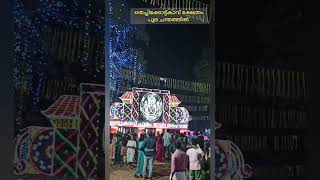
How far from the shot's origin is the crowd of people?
190 inches

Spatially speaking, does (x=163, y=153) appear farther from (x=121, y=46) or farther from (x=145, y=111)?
(x=121, y=46)

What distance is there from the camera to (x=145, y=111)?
16.1ft

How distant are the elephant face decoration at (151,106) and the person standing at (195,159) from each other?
46 centimetres

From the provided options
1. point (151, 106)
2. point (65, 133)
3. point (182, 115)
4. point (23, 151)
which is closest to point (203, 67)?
point (182, 115)

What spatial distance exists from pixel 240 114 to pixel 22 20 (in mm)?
2468

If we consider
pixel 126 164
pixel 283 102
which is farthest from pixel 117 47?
pixel 283 102

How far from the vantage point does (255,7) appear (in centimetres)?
489

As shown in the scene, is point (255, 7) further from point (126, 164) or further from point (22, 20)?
point (22, 20)

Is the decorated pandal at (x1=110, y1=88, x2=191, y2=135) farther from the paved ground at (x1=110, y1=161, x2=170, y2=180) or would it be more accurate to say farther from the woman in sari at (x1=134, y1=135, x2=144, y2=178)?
the paved ground at (x1=110, y1=161, x2=170, y2=180)

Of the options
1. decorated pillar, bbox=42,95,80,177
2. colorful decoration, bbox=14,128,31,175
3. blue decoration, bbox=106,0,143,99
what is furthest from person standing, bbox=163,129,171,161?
colorful decoration, bbox=14,128,31,175

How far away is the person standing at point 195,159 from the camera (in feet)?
15.8

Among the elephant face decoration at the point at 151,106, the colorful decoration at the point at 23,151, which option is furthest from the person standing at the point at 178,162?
the colorful decoration at the point at 23,151

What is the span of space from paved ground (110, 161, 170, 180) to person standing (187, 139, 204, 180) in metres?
0.24

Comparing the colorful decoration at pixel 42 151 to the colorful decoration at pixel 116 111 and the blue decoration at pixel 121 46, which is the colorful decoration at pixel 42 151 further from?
the blue decoration at pixel 121 46
